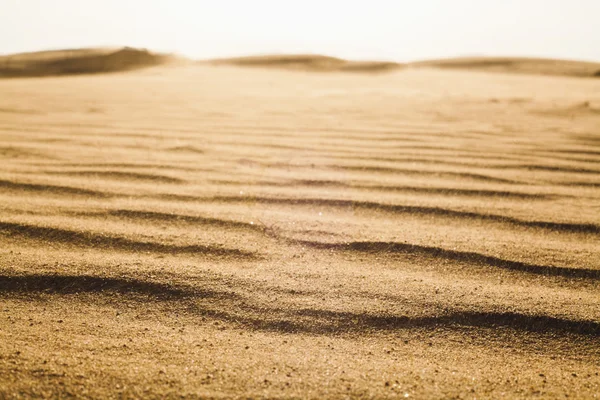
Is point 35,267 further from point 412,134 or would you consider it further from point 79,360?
point 412,134

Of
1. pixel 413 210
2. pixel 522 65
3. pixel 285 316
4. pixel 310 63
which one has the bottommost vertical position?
pixel 285 316

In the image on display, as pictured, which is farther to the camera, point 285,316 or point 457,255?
point 457,255

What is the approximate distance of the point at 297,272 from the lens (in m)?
1.16

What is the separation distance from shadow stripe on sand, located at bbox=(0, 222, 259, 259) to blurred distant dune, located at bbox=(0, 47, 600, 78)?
32.4ft

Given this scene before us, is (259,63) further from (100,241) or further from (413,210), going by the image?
(100,241)

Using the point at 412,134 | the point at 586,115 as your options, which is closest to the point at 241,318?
the point at 412,134

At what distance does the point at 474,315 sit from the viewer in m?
0.99

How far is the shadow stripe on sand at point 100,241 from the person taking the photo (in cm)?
124

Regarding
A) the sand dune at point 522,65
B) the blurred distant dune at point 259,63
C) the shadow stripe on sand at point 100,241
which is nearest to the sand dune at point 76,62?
the blurred distant dune at point 259,63

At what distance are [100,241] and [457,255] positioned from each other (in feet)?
3.15

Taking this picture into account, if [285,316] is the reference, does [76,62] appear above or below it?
above

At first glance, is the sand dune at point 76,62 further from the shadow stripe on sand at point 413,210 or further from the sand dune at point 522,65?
the shadow stripe on sand at point 413,210

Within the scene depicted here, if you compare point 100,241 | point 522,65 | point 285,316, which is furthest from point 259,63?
point 285,316

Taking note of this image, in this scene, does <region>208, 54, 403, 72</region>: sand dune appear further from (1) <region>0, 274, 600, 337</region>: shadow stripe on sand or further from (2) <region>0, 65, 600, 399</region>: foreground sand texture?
(1) <region>0, 274, 600, 337</region>: shadow stripe on sand
